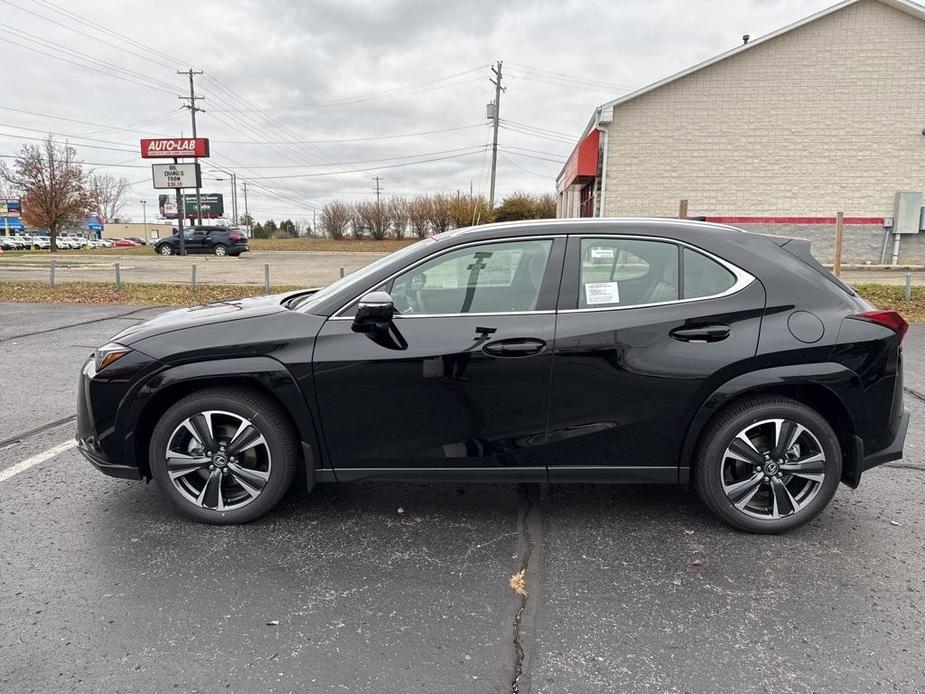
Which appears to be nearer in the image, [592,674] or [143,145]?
[592,674]

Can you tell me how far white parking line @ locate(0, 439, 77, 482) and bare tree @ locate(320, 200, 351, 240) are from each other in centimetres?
5330

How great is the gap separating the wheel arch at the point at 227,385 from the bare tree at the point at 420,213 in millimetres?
49255

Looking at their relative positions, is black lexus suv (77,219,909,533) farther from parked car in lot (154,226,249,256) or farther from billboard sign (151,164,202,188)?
billboard sign (151,164,202,188)

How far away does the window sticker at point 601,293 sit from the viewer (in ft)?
10.5

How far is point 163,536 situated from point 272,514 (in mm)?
560

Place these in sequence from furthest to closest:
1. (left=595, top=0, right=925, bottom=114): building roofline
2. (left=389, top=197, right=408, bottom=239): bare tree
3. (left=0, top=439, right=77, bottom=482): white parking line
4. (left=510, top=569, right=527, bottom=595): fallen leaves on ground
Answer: (left=389, top=197, right=408, bottom=239): bare tree < (left=595, top=0, right=925, bottom=114): building roofline < (left=0, top=439, right=77, bottom=482): white parking line < (left=510, top=569, right=527, bottom=595): fallen leaves on ground

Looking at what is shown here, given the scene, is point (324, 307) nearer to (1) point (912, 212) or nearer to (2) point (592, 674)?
(2) point (592, 674)

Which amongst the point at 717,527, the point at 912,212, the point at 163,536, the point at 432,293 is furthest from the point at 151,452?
the point at 912,212

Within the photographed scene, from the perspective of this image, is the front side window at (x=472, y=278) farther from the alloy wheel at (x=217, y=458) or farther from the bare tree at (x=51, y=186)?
the bare tree at (x=51, y=186)

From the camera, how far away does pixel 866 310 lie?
10.5 ft

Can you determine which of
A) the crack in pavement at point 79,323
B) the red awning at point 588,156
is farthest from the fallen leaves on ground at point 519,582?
the red awning at point 588,156

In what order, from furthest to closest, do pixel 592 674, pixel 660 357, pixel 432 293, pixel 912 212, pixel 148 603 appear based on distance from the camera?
pixel 912 212
pixel 432 293
pixel 660 357
pixel 148 603
pixel 592 674

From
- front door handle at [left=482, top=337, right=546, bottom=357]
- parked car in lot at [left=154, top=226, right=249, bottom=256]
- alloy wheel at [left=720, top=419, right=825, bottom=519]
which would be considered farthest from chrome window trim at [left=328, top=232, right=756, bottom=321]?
parked car in lot at [left=154, top=226, right=249, bottom=256]

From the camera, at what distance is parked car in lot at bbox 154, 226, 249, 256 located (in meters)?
35.6
